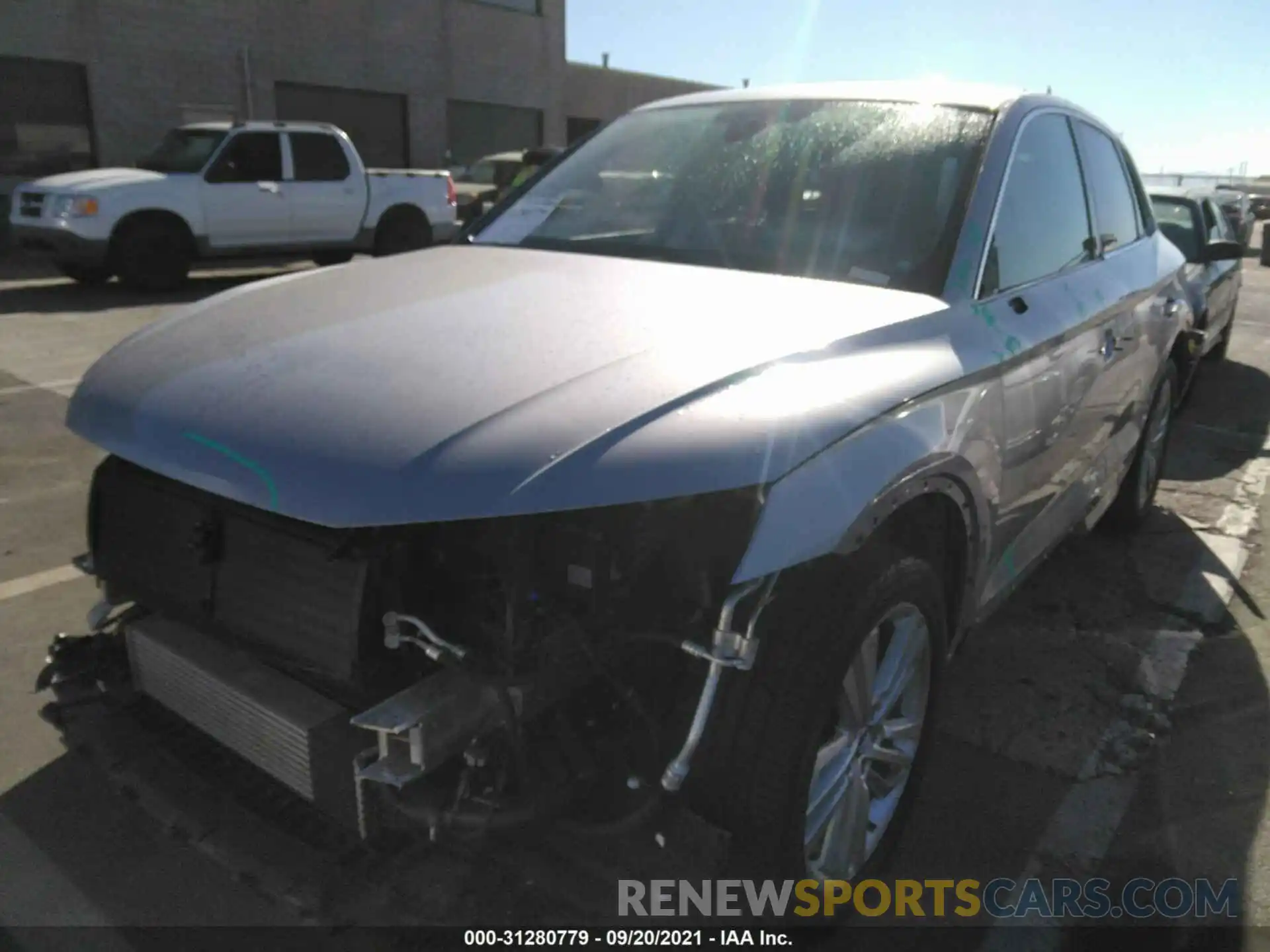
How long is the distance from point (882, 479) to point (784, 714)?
50cm

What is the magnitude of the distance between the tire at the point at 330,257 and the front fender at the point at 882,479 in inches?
499

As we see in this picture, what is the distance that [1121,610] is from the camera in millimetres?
4047

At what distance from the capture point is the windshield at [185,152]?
484 inches

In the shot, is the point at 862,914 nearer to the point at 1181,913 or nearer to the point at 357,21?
the point at 1181,913

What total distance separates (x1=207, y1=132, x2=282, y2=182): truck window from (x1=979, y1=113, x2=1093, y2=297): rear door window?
11.3 meters

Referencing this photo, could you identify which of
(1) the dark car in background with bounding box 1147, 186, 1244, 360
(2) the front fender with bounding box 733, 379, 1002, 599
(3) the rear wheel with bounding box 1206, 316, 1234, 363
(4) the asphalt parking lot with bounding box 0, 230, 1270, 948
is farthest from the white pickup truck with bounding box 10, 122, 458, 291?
(2) the front fender with bounding box 733, 379, 1002, 599

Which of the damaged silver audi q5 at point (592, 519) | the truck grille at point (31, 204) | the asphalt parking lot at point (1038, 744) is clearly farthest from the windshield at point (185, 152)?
the damaged silver audi q5 at point (592, 519)

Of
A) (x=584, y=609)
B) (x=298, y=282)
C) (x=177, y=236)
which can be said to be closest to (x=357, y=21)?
(x=177, y=236)

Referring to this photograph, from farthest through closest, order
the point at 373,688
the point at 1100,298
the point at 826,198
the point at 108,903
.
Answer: the point at 1100,298, the point at 826,198, the point at 108,903, the point at 373,688

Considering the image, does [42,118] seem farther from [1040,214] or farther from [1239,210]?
[1239,210]

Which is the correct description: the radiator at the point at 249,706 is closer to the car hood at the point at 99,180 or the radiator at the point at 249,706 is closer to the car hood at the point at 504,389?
the car hood at the point at 504,389

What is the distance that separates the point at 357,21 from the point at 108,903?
22.7m

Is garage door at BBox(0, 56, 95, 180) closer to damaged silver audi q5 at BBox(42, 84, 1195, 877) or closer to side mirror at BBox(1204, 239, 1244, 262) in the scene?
damaged silver audi q5 at BBox(42, 84, 1195, 877)

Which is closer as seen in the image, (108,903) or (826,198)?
(108,903)
